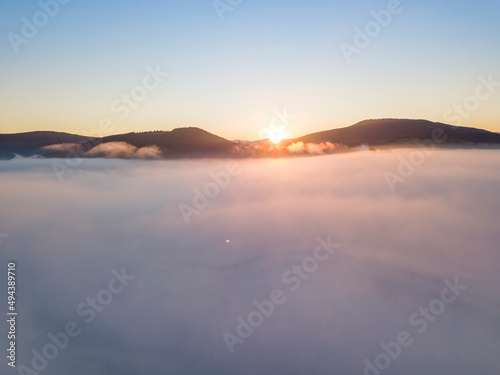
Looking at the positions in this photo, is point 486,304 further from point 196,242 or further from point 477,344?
point 196,242

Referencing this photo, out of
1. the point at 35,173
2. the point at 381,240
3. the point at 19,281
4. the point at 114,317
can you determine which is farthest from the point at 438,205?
the point at 35,173
